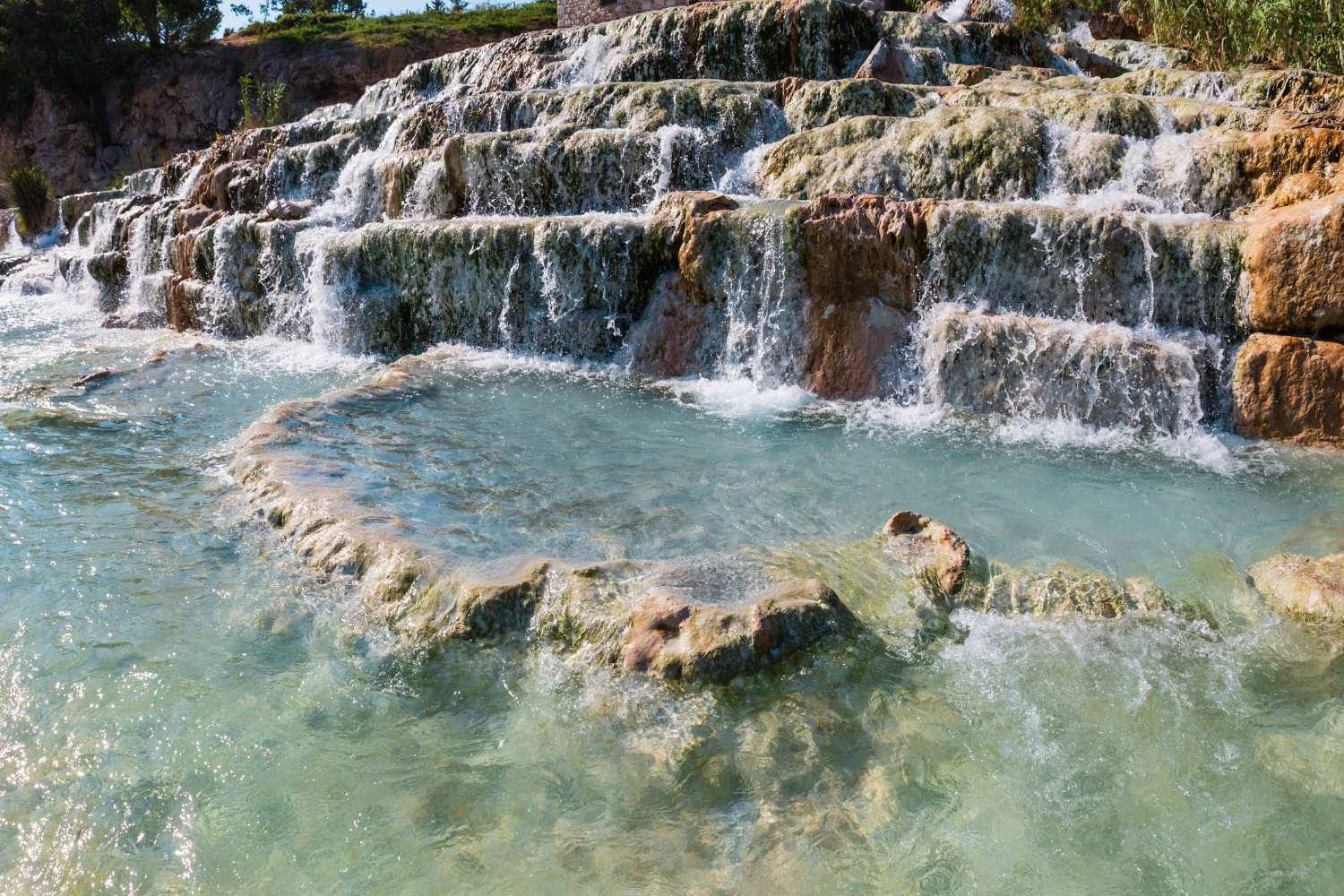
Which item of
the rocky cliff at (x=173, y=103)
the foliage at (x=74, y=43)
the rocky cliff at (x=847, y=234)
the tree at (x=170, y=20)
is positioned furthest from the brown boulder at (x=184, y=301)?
the tree at (x=170, y=20)

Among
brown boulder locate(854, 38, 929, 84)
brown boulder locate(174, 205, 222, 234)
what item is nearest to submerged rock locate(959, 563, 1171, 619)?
brown boulder locate(854, 38, 929, 84)

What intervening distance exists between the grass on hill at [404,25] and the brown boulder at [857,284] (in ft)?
75.7

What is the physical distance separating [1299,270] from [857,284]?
3028 mm

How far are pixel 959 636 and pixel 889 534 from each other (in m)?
0.85

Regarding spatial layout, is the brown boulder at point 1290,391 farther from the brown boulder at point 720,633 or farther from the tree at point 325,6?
the tree at point 325,6

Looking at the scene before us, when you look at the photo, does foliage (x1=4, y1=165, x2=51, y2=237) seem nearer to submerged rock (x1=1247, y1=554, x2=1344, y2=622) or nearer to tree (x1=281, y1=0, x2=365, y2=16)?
tree (x1=281, y1=0, x2=365, y2=16)

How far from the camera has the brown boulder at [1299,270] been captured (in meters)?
5.97

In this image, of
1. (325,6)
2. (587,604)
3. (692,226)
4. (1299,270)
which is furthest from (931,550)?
(325,6)

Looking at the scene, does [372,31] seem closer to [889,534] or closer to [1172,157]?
[1172,157]

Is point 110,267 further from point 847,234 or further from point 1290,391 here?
point 1290,391

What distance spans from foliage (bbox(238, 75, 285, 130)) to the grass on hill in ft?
7.36

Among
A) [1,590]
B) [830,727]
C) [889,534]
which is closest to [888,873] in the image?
[830,727]

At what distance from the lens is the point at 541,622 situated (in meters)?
3.59

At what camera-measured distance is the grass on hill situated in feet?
87.4
